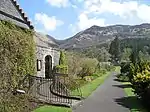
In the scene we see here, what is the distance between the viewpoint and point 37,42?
31.3 metres

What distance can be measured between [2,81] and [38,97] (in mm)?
7140

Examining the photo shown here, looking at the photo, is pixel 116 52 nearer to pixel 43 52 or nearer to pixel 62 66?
pixel 62 66

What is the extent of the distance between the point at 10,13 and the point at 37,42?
10864 mm

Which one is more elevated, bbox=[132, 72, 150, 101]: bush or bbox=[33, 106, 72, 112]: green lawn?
bbox=[132, 72, 150, 101]: bush

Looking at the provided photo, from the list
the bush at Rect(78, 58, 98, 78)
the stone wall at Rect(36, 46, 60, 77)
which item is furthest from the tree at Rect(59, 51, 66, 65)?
the bush at Rect(78, 58, 98, 78)

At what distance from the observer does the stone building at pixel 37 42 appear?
65.6ft

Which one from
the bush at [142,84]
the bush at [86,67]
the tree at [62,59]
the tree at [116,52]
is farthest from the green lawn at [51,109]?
the tree at [116,52]

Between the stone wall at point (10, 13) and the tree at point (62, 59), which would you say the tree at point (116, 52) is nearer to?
the tree at point (62, 59)

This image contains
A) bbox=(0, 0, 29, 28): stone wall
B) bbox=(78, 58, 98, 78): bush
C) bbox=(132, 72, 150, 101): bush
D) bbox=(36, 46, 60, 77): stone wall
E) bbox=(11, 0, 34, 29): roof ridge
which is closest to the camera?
bbox=(132, 72, 150, 101): bush

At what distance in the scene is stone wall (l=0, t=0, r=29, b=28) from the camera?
744 inches

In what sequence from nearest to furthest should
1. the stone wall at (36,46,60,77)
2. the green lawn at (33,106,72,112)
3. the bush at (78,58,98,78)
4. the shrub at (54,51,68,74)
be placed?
the green lawn at (33,106,72,112), the stone wall at (36,46,60,77), the shrub at (54,51,68,74), the bush at (78,58,98,78)

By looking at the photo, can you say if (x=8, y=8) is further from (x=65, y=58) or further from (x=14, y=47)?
(x=65, y=58)

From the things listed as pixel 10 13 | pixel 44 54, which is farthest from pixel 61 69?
pixel 10 13

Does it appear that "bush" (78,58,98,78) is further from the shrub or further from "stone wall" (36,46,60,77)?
"stone wall" (36,46,60,77)
